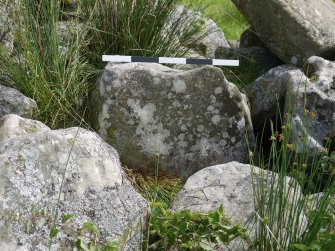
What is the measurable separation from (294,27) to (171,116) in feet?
5.21

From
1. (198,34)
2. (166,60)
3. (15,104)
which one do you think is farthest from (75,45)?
(198,34)

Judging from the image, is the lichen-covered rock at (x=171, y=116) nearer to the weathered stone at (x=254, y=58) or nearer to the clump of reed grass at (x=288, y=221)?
the clump of reed grass at (x=288, y=221)

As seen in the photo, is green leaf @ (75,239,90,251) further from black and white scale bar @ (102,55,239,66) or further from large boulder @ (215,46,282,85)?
large boulder @ (215,46,282,85)

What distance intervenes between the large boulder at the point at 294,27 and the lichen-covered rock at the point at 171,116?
4.00 ft

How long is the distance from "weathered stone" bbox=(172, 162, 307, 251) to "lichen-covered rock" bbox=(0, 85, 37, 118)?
4.66 feet

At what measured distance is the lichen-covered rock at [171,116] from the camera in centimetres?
479

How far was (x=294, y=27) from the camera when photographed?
5.82 meters

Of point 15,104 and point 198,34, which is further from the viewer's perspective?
point 198,34

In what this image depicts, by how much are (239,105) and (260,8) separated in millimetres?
1420

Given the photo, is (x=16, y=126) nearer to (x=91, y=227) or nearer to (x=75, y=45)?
(x=91, y=227)

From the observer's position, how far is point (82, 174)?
314 centimetres

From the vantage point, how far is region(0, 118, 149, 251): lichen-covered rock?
2.93 metres

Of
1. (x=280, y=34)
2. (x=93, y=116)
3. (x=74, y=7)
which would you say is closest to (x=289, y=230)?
(x=93, y=116)

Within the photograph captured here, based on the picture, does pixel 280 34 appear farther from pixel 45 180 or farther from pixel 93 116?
pixel 45 180
